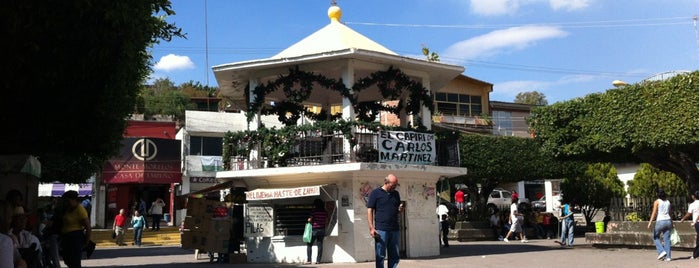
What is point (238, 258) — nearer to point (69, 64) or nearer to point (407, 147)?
point (407, 147)

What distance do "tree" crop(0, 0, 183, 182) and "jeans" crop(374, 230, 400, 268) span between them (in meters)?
4.27

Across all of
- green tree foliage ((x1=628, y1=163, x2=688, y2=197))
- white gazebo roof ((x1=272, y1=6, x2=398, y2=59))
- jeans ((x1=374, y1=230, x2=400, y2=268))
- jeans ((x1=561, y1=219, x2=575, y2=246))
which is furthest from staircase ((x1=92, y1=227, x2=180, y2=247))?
green tree foliage ((x1=628, y1=163, x2=688, y2=197))

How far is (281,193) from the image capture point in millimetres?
15695

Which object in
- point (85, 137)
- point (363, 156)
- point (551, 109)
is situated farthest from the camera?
point (551, 109)

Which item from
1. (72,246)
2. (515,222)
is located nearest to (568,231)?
(515,222)

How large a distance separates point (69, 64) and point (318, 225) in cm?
804

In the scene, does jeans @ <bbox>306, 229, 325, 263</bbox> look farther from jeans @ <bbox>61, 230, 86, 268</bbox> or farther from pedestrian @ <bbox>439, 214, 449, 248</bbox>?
pedestrian @ <bbox>439, 214, 449, 248</bbox>

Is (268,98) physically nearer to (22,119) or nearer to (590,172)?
→ (22,119)

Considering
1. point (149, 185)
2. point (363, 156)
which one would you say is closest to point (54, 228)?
point (363, 156)

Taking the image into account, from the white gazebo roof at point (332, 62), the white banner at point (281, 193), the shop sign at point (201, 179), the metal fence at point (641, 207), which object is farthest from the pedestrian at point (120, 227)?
the metal fence at point (641, 207)

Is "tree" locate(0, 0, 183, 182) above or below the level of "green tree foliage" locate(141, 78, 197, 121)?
below

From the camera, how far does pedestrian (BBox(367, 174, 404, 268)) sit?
945 centimetres

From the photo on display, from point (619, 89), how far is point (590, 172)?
11.4 meters

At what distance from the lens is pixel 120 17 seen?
7.96 m
